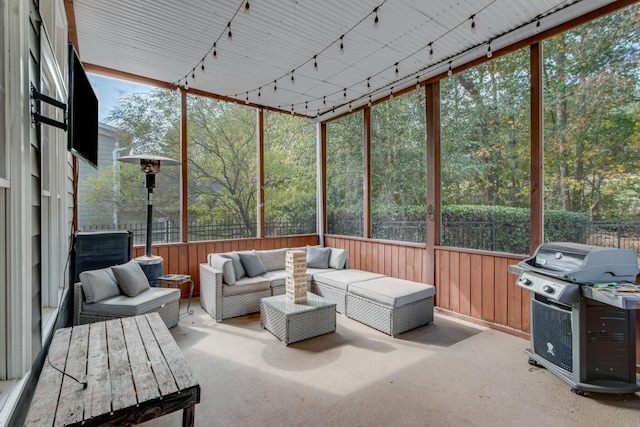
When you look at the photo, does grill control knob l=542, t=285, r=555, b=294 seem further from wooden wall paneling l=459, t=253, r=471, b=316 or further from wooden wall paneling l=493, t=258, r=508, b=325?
wooden wall paneling l=459, t=253, r=471, b=316

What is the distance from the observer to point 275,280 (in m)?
4.37

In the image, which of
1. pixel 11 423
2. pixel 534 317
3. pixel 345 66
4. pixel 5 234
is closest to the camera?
pixel 11 423

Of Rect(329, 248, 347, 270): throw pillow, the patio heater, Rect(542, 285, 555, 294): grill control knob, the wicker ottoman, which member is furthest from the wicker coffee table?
Rect(542, 285, 555, 294): grill control knob

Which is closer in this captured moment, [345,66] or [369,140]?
[345,66]

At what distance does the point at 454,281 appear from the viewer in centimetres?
407

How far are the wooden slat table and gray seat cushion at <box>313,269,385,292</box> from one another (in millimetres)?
2457

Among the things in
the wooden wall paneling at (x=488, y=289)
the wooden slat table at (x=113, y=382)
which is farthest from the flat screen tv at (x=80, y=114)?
the wooden wall paneling at (x=488, y=289)

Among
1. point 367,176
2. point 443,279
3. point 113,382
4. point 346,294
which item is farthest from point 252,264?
point 113,382

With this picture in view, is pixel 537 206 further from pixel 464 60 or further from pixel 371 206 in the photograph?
pixel 371 206

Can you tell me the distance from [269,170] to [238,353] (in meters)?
3.55

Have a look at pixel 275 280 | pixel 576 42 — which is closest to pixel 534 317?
pixel 576 42

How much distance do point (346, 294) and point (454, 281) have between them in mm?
1399

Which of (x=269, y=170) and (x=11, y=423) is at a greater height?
(x=269, y=170)

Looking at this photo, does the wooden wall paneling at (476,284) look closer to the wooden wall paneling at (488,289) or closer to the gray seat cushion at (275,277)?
the wooden wall paneling at (488,289)
